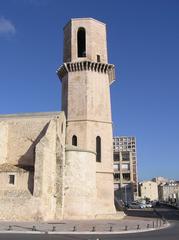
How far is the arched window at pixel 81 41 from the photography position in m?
34.7

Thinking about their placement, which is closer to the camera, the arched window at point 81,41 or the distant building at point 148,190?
the arched window at point 81,41

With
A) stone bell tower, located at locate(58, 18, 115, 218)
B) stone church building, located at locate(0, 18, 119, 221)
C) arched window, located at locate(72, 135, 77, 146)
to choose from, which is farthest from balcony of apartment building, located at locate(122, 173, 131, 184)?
arched window, located at locate(72, 135, 77, 146)

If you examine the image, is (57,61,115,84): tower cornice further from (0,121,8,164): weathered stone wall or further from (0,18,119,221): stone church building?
(0,121,8,164): weathered stone wall

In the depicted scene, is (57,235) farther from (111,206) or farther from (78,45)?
(78,45)

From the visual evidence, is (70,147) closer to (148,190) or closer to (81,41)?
(81,41)

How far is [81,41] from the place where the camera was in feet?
115

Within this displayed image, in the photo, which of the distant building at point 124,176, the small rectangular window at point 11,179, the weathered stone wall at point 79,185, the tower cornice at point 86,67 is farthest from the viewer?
the distant building at point 124,176

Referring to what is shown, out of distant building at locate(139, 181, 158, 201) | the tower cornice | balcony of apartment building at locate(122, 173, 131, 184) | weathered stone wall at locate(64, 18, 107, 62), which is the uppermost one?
weathered stone wall at locate(64, 18, 107, 62)

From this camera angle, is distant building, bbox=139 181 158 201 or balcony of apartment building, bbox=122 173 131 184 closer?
balcony of apartment building, bbox=122 173 131 184

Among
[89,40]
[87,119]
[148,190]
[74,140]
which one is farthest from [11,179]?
[148,190]

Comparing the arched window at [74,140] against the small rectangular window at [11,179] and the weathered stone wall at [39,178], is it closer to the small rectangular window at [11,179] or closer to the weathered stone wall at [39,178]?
the weathered stone wall at [39,178]

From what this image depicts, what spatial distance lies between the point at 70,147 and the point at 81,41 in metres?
12.0

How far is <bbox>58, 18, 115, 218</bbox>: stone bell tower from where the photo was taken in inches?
1095

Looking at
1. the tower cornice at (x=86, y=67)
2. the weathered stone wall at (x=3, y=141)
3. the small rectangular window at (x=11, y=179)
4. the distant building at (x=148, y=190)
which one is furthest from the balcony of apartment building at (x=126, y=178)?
the small rectangular window at (x=11, y=179)
